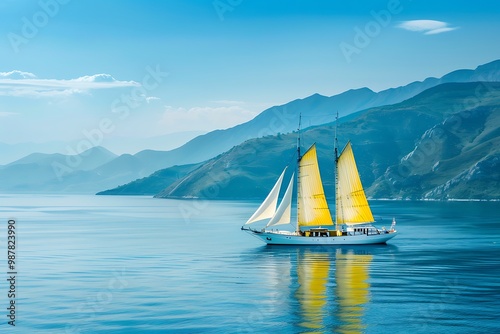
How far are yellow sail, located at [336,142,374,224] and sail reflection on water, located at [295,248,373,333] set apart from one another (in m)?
21.0

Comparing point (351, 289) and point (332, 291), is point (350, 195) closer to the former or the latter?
point (351, 289)

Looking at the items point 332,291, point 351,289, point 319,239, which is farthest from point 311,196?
point 332,291

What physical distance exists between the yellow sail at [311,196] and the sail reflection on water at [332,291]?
51.4ft

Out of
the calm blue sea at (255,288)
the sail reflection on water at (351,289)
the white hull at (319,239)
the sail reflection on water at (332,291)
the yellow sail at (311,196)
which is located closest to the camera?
the sail reflection on water at (332,291)

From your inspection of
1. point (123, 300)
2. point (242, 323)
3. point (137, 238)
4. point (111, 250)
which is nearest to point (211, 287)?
point (123, 300)

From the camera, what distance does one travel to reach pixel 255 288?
82.1 metres

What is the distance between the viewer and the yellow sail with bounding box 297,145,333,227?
136m

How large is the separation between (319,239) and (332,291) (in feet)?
186

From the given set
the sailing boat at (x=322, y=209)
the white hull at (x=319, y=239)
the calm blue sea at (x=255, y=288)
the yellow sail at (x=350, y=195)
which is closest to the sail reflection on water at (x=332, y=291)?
the calm blue sea at (x=255, y=288)

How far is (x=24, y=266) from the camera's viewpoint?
350ft

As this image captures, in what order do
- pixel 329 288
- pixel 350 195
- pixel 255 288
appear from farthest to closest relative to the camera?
pixel 350 195, pixel 255 288, pixel 329 288

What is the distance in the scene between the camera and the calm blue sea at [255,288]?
6269 cm

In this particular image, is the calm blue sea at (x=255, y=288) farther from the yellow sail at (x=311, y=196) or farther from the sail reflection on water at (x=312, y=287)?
the yellow sail at (x=311, y=196)

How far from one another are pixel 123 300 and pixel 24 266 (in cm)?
3878
